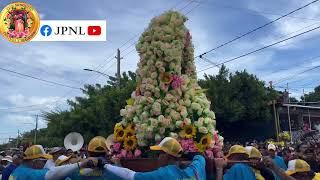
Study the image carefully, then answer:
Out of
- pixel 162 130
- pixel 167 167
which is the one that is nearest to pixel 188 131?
pixel 162 130

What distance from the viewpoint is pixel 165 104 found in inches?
293

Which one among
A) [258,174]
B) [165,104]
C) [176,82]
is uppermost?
[176,82]

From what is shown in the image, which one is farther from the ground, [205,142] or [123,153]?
[205,142]

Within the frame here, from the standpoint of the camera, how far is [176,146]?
15.4ft

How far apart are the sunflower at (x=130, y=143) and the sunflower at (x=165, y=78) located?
1.12m

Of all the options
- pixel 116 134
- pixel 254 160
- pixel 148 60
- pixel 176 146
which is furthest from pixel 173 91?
pixel 176 146

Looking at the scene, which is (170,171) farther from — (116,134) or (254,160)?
(116,134)

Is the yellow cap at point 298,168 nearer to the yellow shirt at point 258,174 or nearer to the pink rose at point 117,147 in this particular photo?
the yellow shirt at point 258,174

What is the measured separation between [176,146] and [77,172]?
1.09 m

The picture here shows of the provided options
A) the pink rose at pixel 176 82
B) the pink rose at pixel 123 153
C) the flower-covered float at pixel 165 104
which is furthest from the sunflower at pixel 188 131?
the pink rose at pixel 123 153

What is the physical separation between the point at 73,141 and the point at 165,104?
8770mm

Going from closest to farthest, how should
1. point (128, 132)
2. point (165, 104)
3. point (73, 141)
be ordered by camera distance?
point (165, 104), point (128, 132), point (73, 141)

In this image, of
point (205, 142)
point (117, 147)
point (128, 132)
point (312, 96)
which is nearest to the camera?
point (205, 142)

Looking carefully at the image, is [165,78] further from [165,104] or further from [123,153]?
[123,153]
